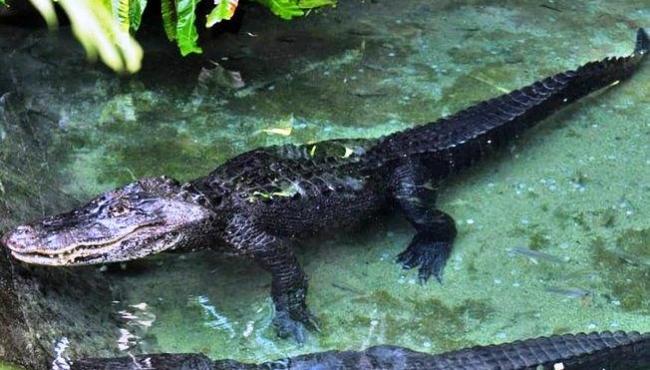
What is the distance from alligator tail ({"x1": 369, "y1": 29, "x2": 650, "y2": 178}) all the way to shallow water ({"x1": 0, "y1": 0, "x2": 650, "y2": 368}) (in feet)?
0.38

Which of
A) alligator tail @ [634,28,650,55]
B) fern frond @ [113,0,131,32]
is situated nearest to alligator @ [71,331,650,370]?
fern frond @ [113,0,131,32]

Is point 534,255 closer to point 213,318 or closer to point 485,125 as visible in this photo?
point 485,125

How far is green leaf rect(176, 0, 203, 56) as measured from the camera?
442 centimetres

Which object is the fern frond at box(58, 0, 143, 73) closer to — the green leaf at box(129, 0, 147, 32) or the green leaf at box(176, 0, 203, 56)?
the green leaf at box(129, 0, 147, 32)

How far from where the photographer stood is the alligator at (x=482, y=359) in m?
2.96

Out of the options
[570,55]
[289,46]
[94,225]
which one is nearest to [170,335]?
[94,225]

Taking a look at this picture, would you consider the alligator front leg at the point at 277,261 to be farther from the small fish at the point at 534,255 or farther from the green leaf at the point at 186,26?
the green leaf at the point at 186,26

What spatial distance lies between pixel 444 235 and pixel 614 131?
4.02 feet

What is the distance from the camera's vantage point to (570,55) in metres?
5.15

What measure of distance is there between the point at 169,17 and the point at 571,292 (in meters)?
2.38

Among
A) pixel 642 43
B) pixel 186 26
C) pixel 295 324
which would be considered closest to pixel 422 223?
pixel 295 324

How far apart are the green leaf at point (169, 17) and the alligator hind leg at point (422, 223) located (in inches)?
56.2

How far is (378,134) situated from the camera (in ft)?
14.9

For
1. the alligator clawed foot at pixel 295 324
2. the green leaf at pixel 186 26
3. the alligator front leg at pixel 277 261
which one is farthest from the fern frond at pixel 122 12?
the alligator clawed foot at pixel 295 324
